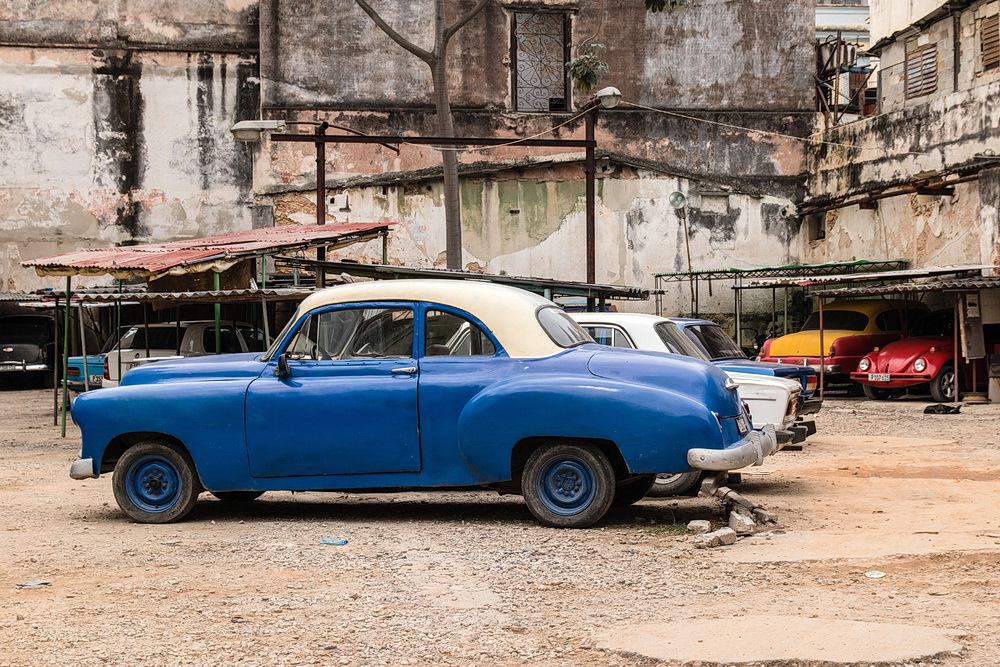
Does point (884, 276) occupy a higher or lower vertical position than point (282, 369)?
higher

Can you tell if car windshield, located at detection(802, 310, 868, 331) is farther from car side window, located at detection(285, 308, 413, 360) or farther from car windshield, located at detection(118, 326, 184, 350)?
car side window, located at detection(285, 308, 413, 360)

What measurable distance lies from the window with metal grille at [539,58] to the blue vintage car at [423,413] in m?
19.8

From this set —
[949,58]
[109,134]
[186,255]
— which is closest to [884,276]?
[949,58]

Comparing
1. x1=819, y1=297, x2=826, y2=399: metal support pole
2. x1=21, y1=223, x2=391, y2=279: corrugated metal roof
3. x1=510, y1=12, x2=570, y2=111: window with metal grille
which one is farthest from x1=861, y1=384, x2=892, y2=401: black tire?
x1=510, y1=12, x2=570, y2=111: window with metal grille

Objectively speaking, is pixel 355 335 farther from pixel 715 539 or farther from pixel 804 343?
pixel 804 343

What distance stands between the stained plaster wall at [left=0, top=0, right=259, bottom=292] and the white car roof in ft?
63.5

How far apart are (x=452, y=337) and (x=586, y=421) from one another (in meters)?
1.17

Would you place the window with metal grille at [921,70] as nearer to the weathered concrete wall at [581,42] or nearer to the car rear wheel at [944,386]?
the weathered concrete wall at [581,42]

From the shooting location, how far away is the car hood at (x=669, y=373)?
765cm

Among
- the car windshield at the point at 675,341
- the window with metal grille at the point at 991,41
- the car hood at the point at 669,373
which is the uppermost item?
the window with metal grille at the point at 991,41

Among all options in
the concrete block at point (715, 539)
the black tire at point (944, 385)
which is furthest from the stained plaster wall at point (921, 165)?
the concrete block at point (715, 539)

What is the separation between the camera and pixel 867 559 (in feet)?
22.2

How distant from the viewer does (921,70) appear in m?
24.4

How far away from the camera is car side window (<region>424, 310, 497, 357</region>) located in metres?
8.09
